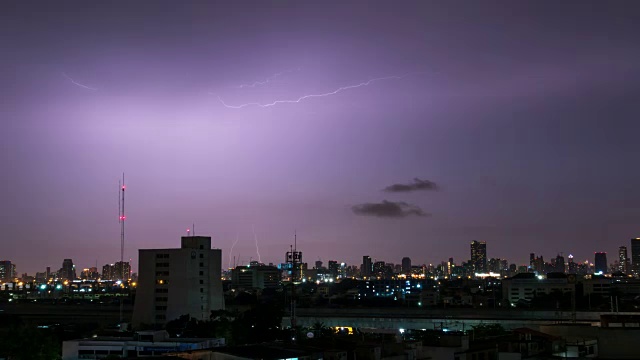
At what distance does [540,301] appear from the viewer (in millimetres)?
118125

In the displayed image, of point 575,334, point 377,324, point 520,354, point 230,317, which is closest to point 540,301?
point 377,324

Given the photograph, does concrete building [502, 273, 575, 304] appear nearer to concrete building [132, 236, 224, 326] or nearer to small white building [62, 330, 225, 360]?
concrete building [132, 236, 224, 326]

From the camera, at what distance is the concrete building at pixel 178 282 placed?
8125cm

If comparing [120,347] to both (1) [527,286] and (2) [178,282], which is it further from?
(1) [527,286]

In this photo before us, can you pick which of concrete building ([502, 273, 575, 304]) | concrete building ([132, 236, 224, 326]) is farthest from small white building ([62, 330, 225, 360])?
concrete building ([502, 273, 575, 304])

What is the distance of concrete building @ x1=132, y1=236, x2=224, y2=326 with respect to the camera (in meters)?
81.2

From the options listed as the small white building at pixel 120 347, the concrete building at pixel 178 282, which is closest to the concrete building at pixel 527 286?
the concrete building at pixel 178 282

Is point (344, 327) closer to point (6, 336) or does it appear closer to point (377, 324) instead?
point (377, 324)

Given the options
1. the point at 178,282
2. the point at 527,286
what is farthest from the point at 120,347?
the point at 527,286

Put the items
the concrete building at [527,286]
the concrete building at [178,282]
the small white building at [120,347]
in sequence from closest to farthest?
1. the small white building at [120,347]
2. the concrete building at [178,282]
3. the concrete building at [527,286]

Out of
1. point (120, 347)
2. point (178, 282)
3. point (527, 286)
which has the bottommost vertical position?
point (120, 347)

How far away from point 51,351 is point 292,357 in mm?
18232

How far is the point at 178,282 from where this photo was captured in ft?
268

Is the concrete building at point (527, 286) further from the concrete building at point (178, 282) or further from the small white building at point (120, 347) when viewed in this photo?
the small white building at point (120, 347)
